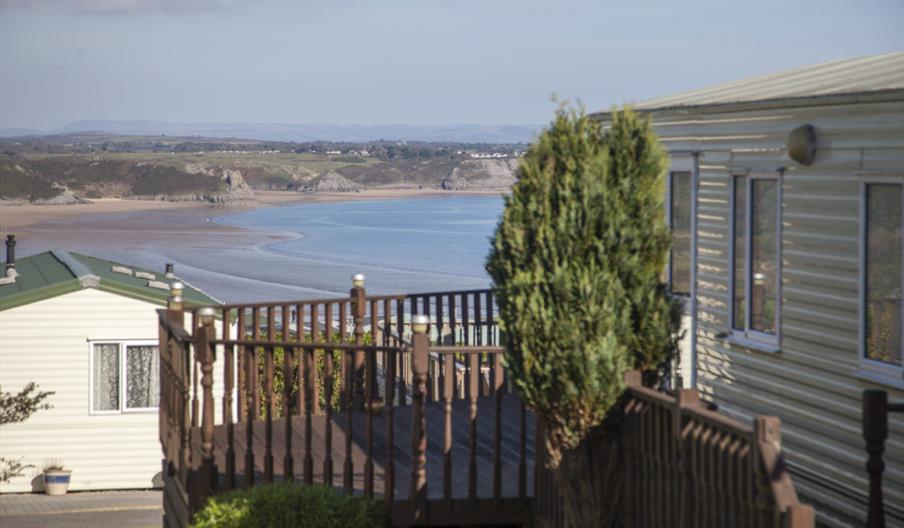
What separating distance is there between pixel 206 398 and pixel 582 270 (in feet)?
8.90

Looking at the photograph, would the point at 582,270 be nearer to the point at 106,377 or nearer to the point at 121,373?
the point at 121,373

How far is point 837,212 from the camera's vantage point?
7.46 metres

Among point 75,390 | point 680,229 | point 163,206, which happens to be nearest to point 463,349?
point 680,229

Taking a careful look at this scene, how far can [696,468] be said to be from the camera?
540 cm

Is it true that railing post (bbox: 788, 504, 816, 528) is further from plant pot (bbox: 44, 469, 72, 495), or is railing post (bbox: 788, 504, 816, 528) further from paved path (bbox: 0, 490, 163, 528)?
plant pot (bbox: 44, 469, 72, 495)

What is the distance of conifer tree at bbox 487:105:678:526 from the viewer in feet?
19.3

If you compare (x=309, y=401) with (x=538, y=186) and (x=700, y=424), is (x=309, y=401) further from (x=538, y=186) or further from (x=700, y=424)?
(x=700, y=424)

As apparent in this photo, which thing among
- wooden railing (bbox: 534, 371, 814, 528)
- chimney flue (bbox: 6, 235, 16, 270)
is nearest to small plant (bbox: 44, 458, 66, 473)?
chimney flue (bbox: 6, 235, 16, 270)

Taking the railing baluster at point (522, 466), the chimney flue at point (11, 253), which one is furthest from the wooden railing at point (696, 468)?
the chimney flue at point (11, 253)

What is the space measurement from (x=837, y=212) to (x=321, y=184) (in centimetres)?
14576

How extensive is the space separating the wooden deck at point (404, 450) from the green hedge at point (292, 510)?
1.13ft

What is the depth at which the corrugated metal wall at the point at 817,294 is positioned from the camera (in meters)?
7.16

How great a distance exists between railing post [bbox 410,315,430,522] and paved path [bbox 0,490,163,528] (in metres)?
12.3

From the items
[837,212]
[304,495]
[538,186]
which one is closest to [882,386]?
[837,212]
